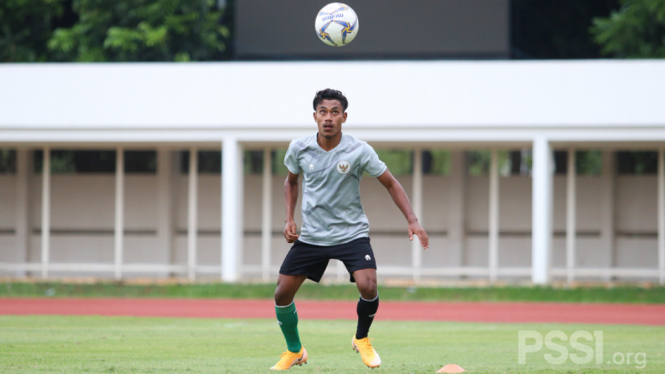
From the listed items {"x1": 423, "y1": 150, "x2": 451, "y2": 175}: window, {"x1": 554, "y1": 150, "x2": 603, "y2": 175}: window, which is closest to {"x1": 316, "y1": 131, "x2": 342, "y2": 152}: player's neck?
{"x1": 423, "y1": 150, "x2": 451, "y2": 175}: window

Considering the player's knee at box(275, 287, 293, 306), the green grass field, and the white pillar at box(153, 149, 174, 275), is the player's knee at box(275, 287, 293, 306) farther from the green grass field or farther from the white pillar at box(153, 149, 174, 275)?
the white pillar at box(153, 149, 174, 275)

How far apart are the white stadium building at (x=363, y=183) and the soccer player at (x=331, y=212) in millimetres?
11486

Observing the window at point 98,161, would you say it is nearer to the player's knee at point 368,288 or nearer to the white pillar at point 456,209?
the white pillar at point 456,209

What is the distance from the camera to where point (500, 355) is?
327 inches

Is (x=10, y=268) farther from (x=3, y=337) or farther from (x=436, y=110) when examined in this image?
(x=3, y=337)

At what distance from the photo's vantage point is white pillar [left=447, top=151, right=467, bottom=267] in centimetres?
2072

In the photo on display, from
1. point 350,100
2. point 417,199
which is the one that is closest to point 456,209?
point 417,199

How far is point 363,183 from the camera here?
2098 centimetres

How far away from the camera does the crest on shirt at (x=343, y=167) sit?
6746 mm

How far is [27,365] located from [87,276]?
1529 centimetres

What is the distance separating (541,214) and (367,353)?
12224 mm

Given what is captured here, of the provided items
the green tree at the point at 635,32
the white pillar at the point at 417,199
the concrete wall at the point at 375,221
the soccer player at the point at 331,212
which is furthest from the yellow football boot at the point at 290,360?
the green tree at the point at 635,32

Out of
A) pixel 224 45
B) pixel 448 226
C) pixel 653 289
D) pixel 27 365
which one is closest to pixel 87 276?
pixel 448 226

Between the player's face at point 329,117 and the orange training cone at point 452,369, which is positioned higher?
the player's face at point 329,117
